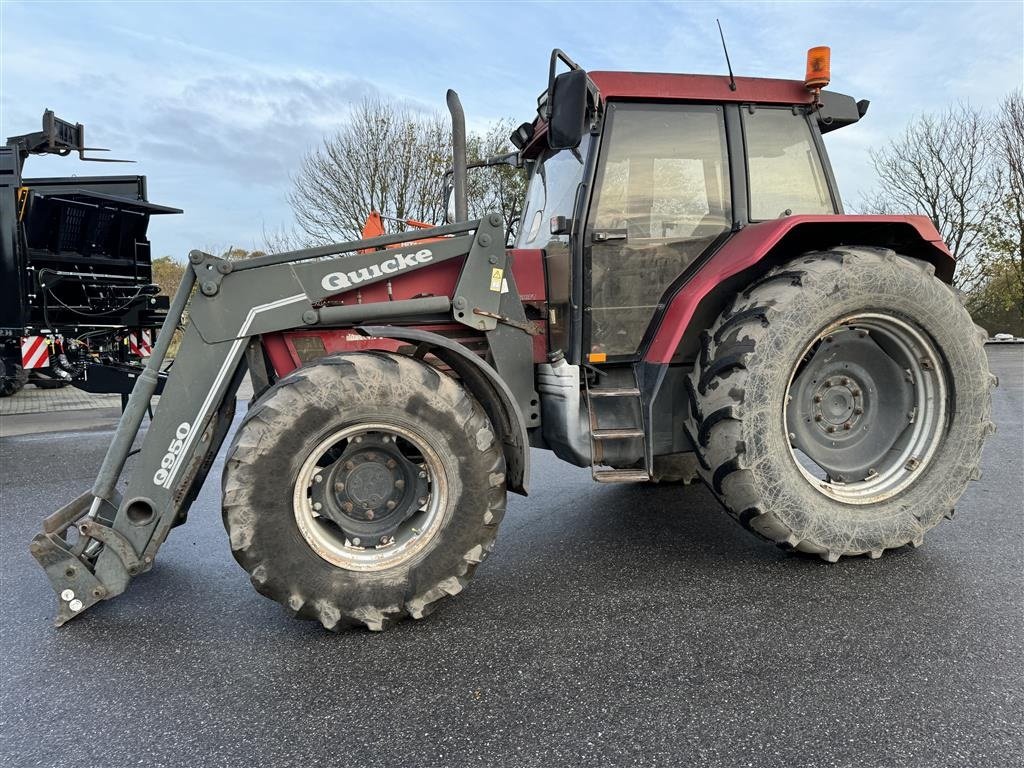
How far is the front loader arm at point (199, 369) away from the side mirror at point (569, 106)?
497 millimetres

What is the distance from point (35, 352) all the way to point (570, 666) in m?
7.71

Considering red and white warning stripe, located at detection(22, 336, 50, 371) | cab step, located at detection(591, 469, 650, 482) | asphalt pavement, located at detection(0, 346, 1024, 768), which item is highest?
red and white warning stripe, located at detection(22, 336, 50, 371)

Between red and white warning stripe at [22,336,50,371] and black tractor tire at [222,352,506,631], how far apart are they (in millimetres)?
6510

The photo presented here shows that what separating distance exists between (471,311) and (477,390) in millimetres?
371

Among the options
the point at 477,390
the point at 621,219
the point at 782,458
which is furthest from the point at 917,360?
the point at 477,390

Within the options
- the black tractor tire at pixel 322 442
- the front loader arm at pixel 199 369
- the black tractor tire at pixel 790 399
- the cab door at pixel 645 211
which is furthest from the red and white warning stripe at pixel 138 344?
the black tractor tire at pixel 790 399

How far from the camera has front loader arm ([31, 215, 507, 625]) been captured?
107 inches

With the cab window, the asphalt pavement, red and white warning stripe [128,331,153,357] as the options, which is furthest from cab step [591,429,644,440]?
red and white warning stripe [128,331,153,357]

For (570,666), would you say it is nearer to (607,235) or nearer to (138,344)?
(607,235)

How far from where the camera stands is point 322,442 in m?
2.67

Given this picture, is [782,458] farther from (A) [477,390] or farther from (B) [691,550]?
(A) [477,390]

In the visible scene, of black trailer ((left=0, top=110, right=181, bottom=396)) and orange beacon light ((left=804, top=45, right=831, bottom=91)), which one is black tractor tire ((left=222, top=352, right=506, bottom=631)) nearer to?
orange beacon light ((left=804, top=45, right=831, bottom=91))

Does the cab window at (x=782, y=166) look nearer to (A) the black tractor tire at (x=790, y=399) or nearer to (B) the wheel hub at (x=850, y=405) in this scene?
(A) the black tractor tire at (x=790, y=399)

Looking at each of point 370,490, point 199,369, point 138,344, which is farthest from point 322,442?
point 138,344
